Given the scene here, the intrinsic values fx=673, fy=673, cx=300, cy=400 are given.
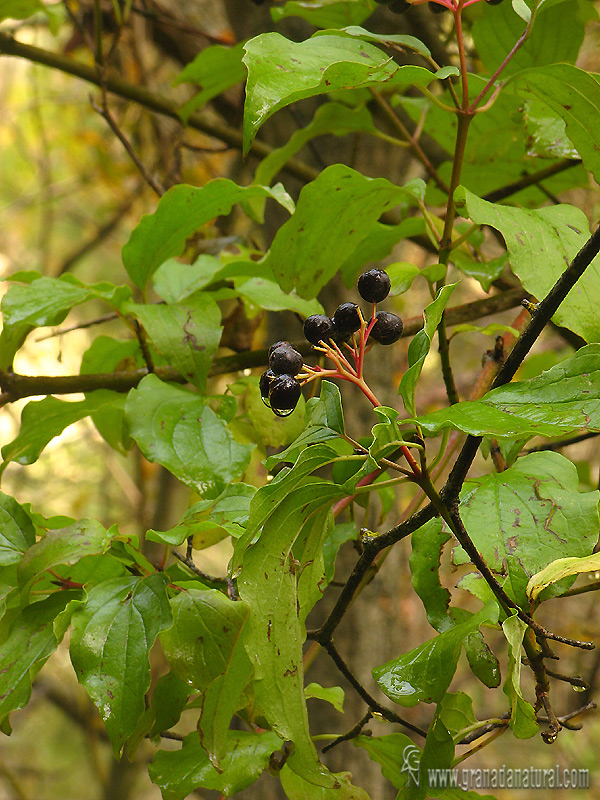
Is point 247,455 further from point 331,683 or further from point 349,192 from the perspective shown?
point 331,683

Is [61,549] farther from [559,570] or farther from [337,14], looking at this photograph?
[337,14]

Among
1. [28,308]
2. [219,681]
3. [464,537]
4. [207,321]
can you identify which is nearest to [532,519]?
[464,537]

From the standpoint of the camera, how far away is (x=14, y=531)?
22.6 inches

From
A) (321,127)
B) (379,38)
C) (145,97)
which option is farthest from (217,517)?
(145,97)

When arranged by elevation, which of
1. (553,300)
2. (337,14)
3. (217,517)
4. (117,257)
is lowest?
(117,257)

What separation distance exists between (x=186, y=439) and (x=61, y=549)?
0.53ft

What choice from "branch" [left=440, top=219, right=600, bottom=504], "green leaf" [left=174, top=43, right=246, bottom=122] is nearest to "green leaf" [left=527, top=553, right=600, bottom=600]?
"branch" [left=440, top=219, right=600, bottom=504]

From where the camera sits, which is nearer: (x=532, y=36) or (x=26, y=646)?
(x=26, y=646)

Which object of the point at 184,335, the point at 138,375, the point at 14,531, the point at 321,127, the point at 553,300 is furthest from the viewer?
the point at 321,127

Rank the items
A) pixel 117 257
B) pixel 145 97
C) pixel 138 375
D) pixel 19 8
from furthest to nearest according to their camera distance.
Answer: pixel 117 257
pixel 145 97
pixel 19 8
pixel 138 375

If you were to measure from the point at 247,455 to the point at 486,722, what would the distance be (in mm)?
296

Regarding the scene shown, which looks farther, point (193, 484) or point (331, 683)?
point (331, 683)

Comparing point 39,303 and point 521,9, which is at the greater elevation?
point 521,9

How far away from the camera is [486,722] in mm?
518
